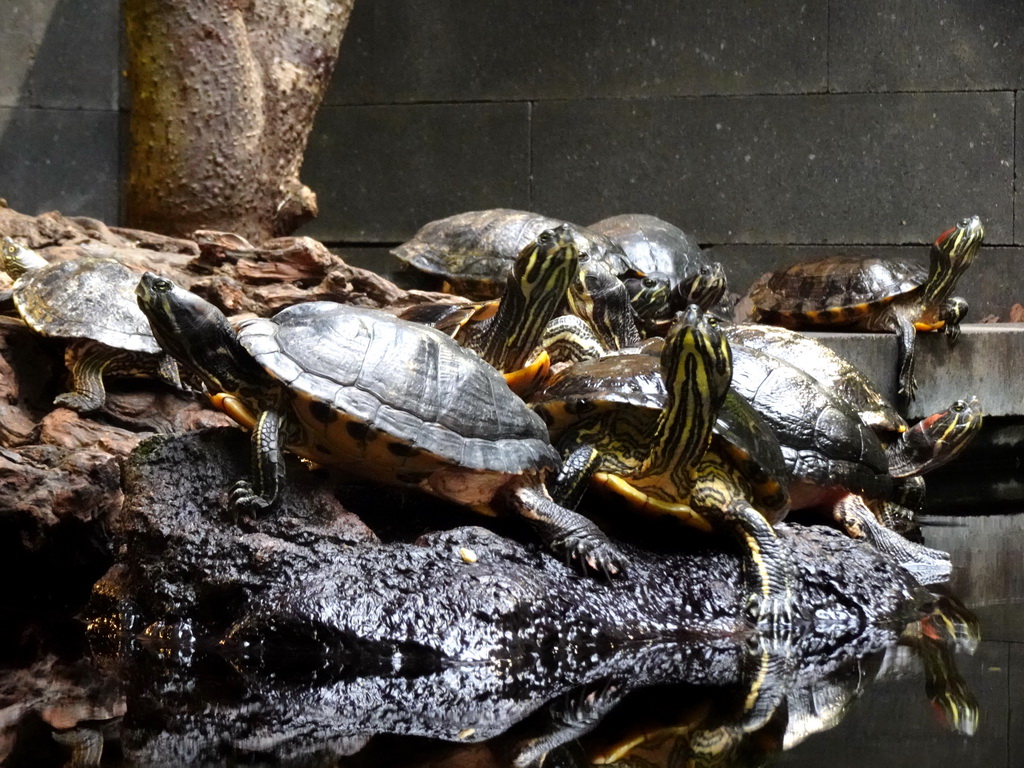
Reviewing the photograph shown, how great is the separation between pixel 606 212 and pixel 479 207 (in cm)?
100

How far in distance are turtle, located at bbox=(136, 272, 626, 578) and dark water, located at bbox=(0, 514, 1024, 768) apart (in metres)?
0.63

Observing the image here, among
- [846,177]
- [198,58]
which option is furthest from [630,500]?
[846,177]

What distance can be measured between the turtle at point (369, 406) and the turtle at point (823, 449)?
1.11 metres

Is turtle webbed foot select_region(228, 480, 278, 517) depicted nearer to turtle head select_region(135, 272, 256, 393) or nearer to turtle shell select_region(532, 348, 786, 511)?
turtle head select_region(135, 272, 256, 393)

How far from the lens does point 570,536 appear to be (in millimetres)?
3168

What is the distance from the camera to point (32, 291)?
421 centimetres

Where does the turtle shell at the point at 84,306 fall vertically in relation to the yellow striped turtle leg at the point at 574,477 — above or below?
above

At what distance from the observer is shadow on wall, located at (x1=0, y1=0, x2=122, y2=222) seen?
7188 mm

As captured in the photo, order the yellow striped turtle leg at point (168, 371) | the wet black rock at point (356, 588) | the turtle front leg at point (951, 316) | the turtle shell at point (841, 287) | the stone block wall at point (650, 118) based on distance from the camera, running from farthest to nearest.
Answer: the stone block wall at point (650, 118) → the turtle shell at point (841, 287) → the turtle front leg at point (951, 316) → the yellow striped turtle leg at point (168, 371) → the wet black rock at point (356, 588)

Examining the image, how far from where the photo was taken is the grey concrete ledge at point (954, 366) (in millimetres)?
6387

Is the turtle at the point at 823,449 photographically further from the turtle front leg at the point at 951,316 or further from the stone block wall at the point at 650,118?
the stone block wall at the point at 650,118

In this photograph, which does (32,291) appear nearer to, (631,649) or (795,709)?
(631,649)

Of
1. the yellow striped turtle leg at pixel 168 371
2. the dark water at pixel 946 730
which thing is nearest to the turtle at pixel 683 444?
the dark water at pixel 946 730

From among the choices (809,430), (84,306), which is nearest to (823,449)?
(809,430)
